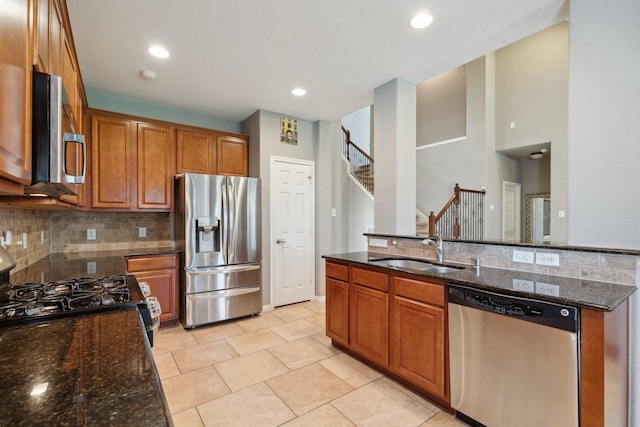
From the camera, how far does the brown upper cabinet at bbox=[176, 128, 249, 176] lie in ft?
12.5

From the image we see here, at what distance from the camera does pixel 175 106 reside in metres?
3.95

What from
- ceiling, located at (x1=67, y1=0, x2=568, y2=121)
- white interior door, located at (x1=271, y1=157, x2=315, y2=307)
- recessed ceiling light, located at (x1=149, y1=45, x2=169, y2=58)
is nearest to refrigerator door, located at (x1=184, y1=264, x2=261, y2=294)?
white interior door, located at (x1=271, y1=157, x2=315, y2=307)

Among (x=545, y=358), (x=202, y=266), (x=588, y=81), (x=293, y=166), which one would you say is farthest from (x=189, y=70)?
(x=545, y=358)

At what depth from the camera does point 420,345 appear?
6.90ft

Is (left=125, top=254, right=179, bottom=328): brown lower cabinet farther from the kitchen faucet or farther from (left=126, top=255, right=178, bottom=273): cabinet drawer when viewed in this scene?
the kitchen faucet

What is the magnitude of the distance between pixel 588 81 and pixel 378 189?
1.83 m

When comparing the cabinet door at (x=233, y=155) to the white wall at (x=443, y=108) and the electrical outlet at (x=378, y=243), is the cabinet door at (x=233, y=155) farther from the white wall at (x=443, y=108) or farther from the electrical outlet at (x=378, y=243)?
the white wall at (x=443, y=108)

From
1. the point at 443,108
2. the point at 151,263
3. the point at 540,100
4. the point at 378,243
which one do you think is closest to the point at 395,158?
the point at 378,243

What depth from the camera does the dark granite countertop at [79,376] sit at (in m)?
0.64

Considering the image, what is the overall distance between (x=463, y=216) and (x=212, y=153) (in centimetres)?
Answer: 480

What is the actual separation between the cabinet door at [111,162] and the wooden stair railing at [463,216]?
4.86 meters

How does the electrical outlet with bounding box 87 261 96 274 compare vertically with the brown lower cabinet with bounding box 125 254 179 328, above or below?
above

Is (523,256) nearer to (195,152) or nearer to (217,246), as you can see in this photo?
(217,246)

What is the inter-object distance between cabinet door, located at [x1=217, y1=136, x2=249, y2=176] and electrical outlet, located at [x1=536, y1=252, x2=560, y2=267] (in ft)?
11.3
